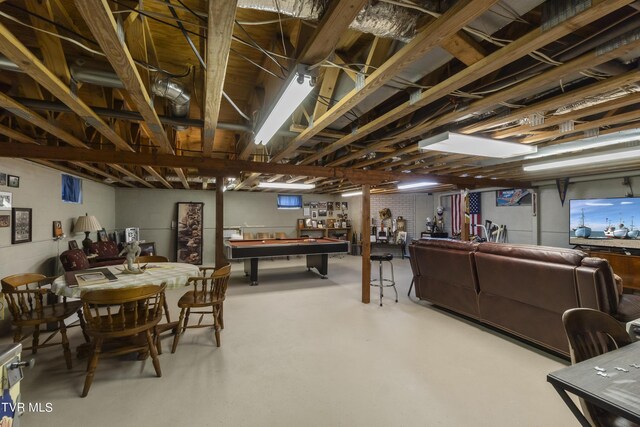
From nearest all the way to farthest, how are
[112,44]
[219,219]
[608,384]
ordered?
[608,384] → [112,44] → [219,219]

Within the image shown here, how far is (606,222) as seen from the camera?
5.91 m

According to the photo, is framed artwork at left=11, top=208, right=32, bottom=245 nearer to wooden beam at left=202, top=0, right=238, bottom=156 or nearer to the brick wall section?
wooden beam at left=202, top=0, right=238, bottom=156

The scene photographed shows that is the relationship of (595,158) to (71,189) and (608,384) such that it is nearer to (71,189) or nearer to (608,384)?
(608,384)

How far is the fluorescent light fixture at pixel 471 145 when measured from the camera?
2.89 metres

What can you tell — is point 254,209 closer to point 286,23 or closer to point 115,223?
point 115,223

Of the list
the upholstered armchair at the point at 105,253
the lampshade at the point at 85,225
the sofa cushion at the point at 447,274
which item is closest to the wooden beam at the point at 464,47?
the sofa cushion at the point at 447,274

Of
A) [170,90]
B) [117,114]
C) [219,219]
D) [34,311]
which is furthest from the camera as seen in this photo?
[219,219]

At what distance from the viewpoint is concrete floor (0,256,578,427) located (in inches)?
81.8

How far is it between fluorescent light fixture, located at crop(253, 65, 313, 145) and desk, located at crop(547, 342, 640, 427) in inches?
Result: 76.4

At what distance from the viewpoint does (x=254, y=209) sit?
32.5 feet

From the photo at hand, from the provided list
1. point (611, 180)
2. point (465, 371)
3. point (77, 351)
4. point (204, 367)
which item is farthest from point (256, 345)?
point (611, 180)

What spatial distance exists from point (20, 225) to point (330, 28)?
207 inches

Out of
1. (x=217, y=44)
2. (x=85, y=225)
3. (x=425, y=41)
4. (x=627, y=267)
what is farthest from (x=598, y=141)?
(x=85, y=225)

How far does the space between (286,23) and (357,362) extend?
3098mm
